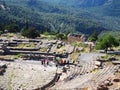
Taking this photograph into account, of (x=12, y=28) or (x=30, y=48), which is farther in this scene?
(x=12, y=28)

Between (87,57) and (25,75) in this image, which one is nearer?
(25,75)

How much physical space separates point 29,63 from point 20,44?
17183 mm

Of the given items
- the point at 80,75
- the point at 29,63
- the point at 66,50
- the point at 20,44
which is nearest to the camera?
the point at 80,75

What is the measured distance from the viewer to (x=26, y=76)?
164 ft

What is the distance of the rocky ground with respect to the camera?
4559 cm

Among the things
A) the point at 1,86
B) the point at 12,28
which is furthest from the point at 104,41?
the point at 12,28

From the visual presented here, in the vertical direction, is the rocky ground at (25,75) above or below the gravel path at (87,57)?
above

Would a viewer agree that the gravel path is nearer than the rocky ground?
No

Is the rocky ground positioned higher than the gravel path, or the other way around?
the rocky ground

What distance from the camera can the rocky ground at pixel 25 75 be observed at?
4559 centimetres

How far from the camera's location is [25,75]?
50250 millimetres

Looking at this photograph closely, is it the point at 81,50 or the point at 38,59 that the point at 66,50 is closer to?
the point at 81,50

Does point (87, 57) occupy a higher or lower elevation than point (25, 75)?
lower

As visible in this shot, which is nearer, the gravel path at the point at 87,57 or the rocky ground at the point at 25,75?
the rocky ground at the point at 25,75
